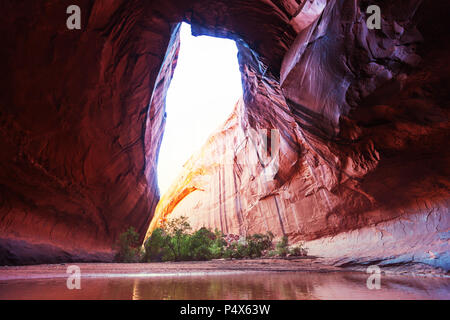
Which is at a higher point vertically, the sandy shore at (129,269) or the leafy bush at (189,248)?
the leafy bush at (189,248)

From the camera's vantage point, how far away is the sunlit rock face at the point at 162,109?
640 centimetres

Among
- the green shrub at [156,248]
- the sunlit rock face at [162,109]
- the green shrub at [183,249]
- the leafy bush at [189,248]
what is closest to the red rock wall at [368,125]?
the sunlit rock face at [162,109]

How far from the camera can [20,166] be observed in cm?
879

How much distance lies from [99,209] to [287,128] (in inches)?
424

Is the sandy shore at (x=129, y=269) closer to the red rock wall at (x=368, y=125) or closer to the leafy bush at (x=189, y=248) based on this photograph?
the red rock wall at (x=368, y=125)

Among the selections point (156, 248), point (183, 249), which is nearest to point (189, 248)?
point (183, 249)

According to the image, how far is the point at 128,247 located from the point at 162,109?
6.94 meters

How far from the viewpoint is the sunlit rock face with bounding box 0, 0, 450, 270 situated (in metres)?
6.40

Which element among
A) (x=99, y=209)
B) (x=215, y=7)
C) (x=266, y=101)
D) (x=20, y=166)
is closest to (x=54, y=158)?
(x=20, y=166)

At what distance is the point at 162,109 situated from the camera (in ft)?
47.2

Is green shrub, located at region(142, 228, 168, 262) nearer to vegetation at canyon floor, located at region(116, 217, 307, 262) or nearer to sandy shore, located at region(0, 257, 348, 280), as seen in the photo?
vegetation at canyon floor, located at region(116, 217, 307, 262)

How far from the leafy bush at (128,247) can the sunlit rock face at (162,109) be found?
473mm

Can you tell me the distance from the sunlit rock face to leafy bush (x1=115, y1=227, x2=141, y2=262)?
0.47 meters

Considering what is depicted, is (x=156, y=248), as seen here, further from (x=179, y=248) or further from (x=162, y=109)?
(x=162, y=109)
